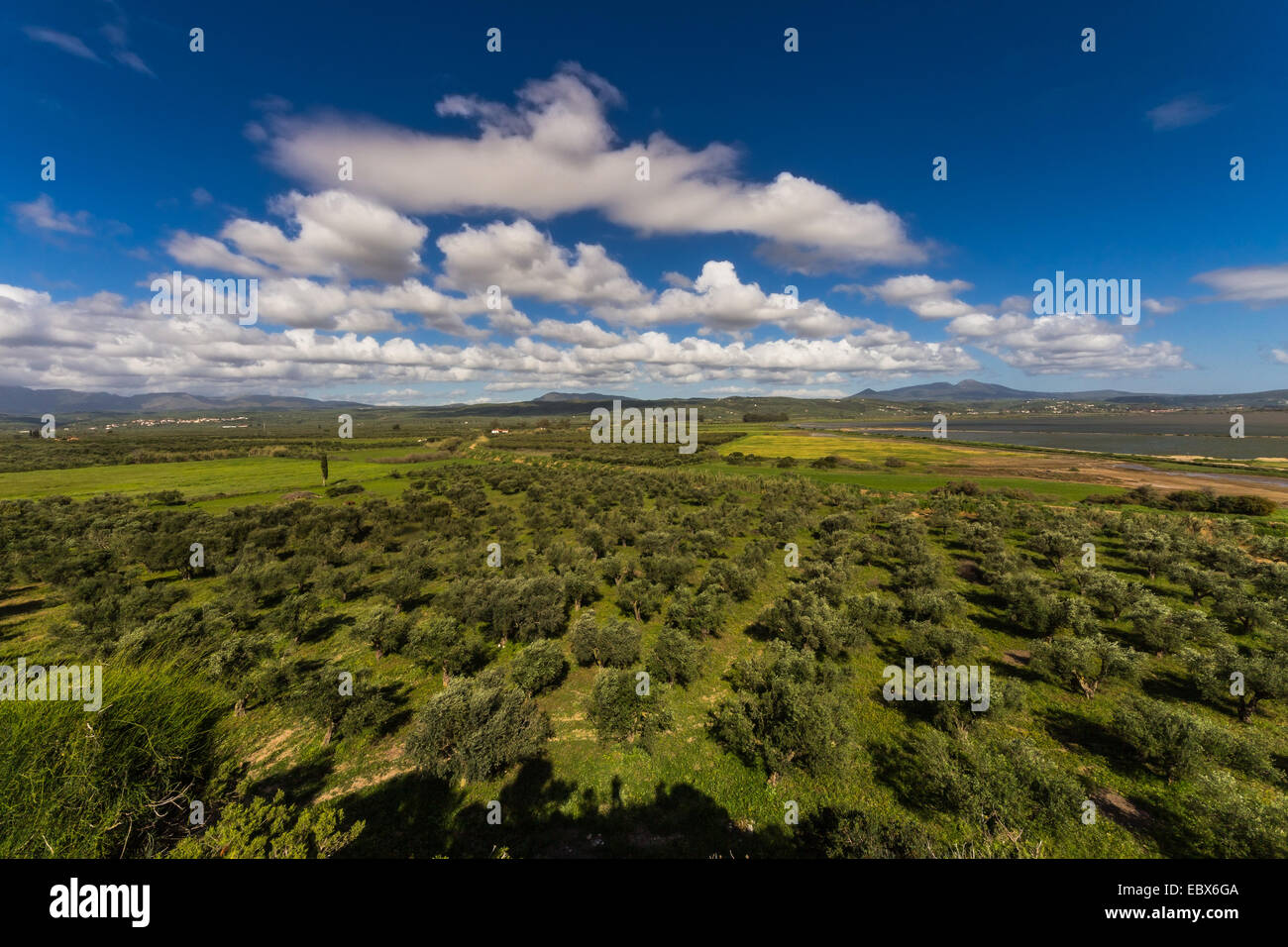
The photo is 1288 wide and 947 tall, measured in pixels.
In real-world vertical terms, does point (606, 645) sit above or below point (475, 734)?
above

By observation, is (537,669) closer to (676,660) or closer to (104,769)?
(676,660)

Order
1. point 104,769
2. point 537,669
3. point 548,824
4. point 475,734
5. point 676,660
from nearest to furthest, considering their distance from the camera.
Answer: point 104,769 → point 548,824 → point 475,734 → point 537,669 → point 676,660

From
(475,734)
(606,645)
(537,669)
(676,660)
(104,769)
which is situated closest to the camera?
(104,769)

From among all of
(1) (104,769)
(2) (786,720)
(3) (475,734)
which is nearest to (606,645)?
(3) (475,734)

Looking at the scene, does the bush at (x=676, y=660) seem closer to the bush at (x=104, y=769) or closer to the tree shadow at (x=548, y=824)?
the tree shadow at (x=548, y=824)

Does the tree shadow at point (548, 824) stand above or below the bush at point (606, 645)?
below

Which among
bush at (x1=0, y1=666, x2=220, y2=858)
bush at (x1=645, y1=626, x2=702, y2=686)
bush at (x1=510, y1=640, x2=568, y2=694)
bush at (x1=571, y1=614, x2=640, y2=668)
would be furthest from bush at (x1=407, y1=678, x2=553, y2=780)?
bush at (x1=0, y1=666, x2=220, y2=858)

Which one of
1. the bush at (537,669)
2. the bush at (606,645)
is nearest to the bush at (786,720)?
the bush at (606,645)

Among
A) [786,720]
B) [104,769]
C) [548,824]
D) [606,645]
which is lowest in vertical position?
[548,824]

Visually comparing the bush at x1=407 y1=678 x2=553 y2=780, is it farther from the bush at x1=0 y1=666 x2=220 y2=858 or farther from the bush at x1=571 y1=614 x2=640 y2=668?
the bush at x1=0 y1=666 x2=220 y2=858
